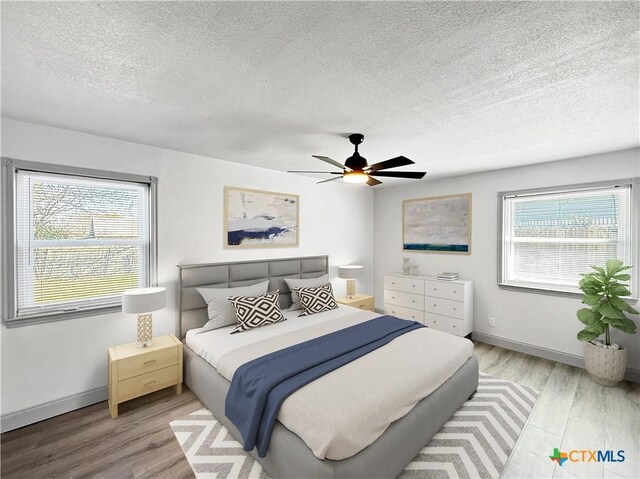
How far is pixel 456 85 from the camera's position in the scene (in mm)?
1785

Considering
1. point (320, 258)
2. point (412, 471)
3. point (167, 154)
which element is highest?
point (167, 154)

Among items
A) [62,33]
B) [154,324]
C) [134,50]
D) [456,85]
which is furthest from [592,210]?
[154,324]

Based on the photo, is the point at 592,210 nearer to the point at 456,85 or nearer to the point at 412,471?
the point at 456,85

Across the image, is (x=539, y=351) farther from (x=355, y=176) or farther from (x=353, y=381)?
(x=355, y=176)

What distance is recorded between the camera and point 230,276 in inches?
139

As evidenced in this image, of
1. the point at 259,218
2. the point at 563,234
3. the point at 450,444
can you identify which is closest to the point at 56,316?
the point at 259,218

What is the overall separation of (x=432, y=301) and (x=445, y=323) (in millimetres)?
359

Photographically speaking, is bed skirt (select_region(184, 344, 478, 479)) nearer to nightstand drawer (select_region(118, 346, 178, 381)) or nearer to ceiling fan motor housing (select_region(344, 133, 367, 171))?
nightstand drawer (select_region(118, 346, 178, 381))

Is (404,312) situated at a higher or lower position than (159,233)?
lower

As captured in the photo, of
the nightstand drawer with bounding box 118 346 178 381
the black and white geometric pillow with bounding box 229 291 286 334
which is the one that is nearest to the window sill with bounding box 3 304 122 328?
the nightstand drawer with bounding box 118 346 178 381

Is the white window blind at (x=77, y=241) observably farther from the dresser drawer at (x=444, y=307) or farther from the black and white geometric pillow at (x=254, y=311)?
the dresser drawer at (x=444, y=307)

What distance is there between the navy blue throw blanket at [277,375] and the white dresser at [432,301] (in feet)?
5.98

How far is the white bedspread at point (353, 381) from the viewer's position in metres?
1.58

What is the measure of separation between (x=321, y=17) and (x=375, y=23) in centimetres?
24
